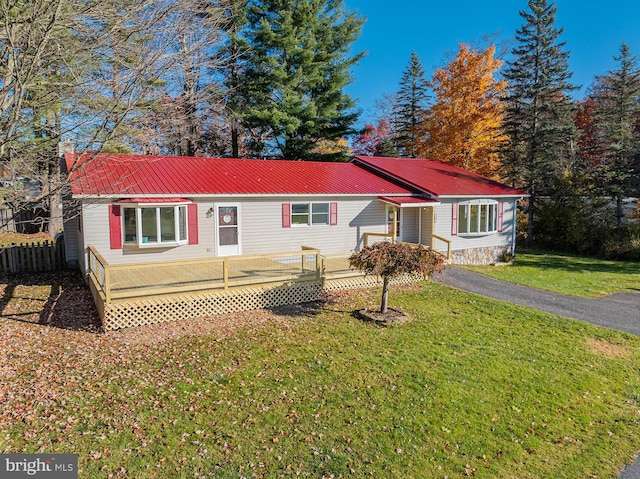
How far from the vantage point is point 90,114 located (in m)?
6.88

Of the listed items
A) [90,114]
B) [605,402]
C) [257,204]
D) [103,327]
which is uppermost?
[90,114]

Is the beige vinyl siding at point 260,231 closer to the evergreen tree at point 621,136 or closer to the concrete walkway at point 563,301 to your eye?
the concrete walkway at point 563,301

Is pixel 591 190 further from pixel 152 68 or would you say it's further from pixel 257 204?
pixel 152 68

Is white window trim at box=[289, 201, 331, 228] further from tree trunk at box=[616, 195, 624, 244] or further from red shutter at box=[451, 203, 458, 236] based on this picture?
tree trunk at box=[616, 195, 624, 244]

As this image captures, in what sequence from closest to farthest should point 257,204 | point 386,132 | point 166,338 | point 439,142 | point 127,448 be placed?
point 127,448, point 166,338, point 257,204, point 439,142, point 386,132

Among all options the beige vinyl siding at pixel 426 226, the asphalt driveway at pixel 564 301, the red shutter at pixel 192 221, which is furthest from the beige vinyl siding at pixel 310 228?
the asphalt driveway at pixel 564 301

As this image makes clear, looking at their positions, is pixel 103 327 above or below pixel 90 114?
below

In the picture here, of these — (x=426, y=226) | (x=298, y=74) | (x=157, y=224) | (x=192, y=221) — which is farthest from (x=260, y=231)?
(x=298, y=74)

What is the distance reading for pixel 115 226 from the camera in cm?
1191

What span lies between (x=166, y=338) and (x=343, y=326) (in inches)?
155

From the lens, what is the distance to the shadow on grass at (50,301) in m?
9.17

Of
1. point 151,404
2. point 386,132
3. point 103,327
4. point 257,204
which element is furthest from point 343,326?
point 386,132

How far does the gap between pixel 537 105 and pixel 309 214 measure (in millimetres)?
18853

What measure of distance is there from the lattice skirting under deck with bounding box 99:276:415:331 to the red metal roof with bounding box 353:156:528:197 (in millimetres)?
8234
